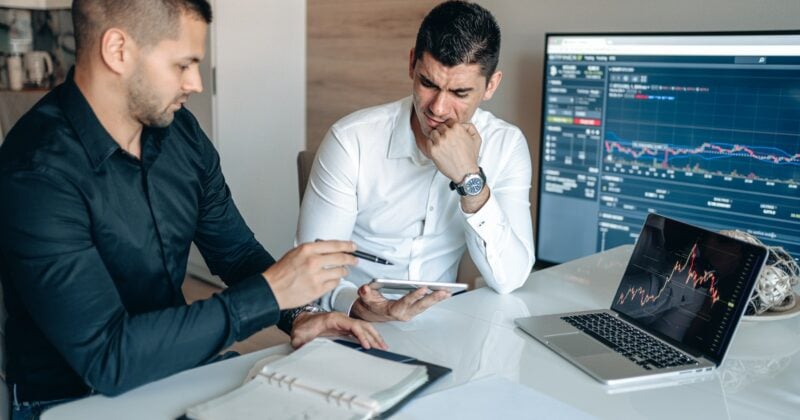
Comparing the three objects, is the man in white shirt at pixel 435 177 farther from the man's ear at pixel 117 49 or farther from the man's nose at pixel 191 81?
the man's ear at pixel 117 49

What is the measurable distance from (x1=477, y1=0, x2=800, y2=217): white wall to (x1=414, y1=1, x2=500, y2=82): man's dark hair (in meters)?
0.82

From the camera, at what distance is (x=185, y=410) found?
3.57 feet

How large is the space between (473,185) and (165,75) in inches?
29.1

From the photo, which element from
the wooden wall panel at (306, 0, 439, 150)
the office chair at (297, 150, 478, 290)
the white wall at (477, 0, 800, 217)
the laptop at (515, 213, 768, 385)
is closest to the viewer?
the laptop at (515, 213, 768, 385)

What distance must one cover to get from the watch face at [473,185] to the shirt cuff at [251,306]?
2.13 feet

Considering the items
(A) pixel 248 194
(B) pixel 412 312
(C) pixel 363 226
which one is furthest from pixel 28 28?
(B) pixel 412 312

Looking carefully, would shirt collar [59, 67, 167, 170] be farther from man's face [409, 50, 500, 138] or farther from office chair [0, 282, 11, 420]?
man's face [409, 50, 500, 138]

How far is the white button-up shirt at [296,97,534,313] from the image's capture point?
1.91 meters

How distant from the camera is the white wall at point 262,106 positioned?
3.40m

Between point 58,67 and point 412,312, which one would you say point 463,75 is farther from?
point 58,67

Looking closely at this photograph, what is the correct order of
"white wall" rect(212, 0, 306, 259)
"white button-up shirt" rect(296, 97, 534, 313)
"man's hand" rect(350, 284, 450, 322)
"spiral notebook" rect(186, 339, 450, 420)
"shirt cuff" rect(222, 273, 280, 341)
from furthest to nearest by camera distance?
"white wall" rect(212, 0, 306, 259) < "white button-up shirt" rect(296, 97, 534, 313) < "man's hand" rect(350, 284, 450, 322) < "shirt cuff" rect(222, 273, 280, 341) < "spiral notebook" rect(186, 339, 450, 420)

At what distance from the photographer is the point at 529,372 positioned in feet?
4.21

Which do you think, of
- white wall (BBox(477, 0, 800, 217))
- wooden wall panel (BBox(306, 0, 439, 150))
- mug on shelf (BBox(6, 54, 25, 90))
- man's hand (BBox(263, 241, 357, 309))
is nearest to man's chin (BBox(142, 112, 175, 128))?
man's hand (BBox(263, 241, 357, 309))

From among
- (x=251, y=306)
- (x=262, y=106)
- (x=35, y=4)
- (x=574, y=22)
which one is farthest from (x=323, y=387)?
(x=35, y=4)
